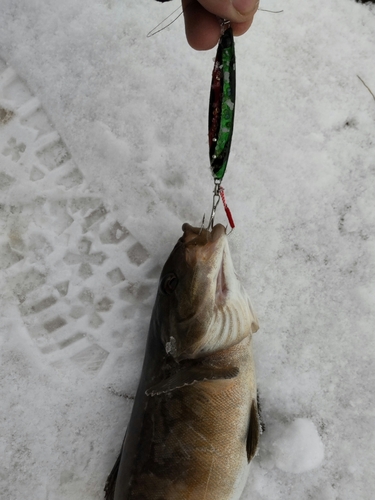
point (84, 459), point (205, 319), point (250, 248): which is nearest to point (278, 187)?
point (250, 248)

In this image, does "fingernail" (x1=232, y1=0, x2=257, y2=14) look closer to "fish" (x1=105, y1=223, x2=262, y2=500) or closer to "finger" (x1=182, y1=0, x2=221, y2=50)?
"finger" (x1=182, y1=0, x2=221, y2=50)

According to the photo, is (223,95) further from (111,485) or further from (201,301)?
(111,485)

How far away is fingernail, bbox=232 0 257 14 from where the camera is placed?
1.65 m

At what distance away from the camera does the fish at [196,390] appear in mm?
2021

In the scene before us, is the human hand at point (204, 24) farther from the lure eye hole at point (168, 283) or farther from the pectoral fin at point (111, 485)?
the pectoral fin at point (111, 485)

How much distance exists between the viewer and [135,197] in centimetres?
263

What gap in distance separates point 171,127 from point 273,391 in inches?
61.9

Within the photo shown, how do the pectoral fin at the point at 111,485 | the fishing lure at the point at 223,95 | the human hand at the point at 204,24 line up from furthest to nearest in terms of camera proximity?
the pectoral fin at the point at 111,485, the fishing lure at the point at 223,95, the human hand at the point at 204,24

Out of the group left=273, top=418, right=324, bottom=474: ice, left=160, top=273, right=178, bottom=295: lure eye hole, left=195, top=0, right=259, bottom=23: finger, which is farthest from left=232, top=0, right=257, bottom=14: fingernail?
left=273, top=418, right=324, bottom=474: ice

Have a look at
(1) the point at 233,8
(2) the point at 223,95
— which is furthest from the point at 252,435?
(1) the point at 233,8

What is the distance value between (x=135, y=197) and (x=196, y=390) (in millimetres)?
1140

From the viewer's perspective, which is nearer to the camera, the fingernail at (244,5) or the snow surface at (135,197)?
the fingernail at (244,5)

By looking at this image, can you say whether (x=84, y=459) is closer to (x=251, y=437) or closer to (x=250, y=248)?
(x=251, y=437)

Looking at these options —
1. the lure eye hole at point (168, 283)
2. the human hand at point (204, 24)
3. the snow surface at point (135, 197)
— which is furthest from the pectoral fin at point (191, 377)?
the human hand at point (204, 24)
